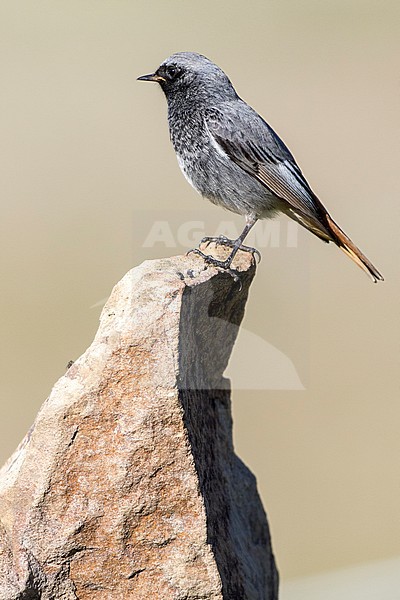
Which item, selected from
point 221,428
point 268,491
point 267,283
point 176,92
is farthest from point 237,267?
point 267,283

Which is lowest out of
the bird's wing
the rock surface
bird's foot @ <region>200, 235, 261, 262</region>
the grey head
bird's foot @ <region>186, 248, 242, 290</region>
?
the rock surface

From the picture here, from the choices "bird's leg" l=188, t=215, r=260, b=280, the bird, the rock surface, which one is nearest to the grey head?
the bird

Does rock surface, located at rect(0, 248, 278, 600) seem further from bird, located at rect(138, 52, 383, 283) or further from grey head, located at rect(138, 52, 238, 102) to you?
grey head, located at rect(138, 52, 238, 102)

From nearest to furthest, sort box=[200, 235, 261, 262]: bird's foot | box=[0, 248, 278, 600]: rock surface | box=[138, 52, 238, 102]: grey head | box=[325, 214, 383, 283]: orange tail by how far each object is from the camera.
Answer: box=[0, 248, 278, 600]: rock surface
box=[200, 235, 261, 262]: bird's foot
box=[325, 214, 383, 283]: orange tail
box=[138, 52, 238, 102]: grey head

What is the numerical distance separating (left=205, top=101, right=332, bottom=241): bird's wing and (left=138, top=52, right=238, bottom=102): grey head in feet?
0.45

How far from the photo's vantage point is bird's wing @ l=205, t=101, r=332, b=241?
5.55 meters

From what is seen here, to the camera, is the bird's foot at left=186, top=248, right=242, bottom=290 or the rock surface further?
the bird's foot at left=186, top=248, right=242, bottom=290

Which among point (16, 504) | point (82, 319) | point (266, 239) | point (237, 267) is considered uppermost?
point (82, 319)

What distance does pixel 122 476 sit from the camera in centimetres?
399

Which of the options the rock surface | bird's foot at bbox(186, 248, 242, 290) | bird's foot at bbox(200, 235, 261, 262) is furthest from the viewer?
bird's foot at bbox(200, 235, 261, 262)

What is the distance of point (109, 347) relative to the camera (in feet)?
12.9

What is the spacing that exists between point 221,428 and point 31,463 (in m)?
1.48

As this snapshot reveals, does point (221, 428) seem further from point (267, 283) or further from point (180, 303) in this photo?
point (267, 283)

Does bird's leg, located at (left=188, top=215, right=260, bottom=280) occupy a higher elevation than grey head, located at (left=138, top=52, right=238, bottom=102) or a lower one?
lower
